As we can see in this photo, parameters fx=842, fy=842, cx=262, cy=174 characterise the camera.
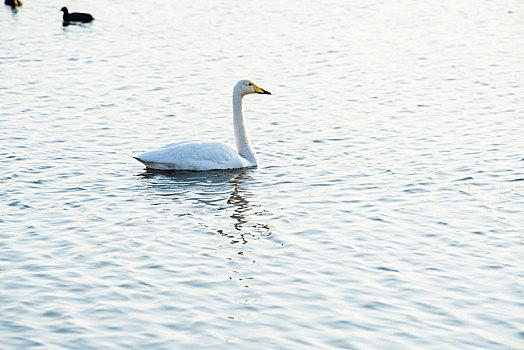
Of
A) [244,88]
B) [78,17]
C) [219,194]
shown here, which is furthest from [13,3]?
[219,194]

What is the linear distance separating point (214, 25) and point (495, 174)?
18.9 meters

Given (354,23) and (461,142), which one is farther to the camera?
(354,23)

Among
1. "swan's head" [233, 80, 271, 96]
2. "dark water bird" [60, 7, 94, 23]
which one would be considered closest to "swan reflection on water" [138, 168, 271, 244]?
"swan's head" [233, 80, 271, 96]

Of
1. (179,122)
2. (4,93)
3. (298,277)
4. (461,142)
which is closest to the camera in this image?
(298,277)

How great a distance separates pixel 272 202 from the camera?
1285cm

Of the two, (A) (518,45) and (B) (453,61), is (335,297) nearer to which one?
(B) (453,61)

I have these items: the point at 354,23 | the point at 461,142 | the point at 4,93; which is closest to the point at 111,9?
the point at 354,23

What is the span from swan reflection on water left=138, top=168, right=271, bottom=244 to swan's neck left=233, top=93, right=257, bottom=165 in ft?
1.13

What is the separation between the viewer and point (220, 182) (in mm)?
14070

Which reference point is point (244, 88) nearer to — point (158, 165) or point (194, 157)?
point (194, 157)

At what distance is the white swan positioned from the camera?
561 inches

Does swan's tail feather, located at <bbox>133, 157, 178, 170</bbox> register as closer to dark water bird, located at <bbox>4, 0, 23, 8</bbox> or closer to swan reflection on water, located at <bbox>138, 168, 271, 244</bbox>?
swan reflection on water, located at <bbox>138, 168, 271, 244</bbox>

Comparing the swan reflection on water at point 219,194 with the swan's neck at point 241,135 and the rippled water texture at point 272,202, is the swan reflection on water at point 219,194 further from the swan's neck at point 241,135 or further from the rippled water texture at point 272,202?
the swan's neck at point 241,135

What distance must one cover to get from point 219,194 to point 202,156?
1262mm
